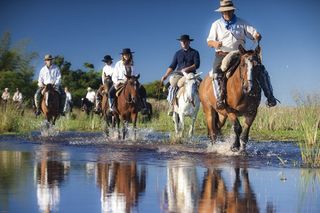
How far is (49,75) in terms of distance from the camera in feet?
87.1

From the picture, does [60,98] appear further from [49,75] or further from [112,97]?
[112,97]

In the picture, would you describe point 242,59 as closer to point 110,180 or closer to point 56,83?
point 110,180

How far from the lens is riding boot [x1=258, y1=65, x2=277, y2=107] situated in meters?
14.9

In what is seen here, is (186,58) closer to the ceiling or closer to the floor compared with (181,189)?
closer to the ceiling

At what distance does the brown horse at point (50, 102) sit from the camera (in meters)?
26.6

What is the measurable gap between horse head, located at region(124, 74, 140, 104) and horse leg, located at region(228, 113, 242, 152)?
23.9 ft

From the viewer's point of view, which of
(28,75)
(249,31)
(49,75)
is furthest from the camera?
(28,75)

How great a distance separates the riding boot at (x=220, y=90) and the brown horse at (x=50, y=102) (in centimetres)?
1178

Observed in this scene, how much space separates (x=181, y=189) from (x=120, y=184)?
3.16ft

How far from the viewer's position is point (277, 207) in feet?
27.4

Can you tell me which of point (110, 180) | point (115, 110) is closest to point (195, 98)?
point (115, 110)

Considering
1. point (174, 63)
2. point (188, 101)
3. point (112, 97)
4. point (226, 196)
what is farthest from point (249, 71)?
point (112, 97)

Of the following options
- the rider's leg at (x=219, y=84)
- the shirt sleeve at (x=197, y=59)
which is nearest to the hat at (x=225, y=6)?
the rider's leg at (x=219, y=84)

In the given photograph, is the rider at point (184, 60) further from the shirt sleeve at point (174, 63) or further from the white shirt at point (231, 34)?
the white shirt at point (231, 34)
